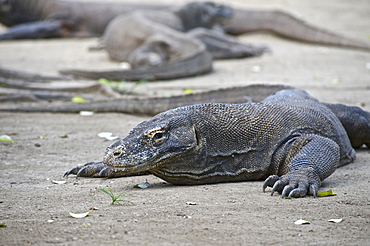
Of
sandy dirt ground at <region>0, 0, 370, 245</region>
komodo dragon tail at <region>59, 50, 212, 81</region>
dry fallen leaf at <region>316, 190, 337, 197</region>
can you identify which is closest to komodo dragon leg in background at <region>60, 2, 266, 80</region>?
komodo dragon tail at <region>59, 50, 212, 81</region>

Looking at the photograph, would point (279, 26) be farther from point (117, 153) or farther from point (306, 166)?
point (117, 153)

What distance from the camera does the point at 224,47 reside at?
38.4 feet

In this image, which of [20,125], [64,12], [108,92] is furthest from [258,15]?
[20,125]

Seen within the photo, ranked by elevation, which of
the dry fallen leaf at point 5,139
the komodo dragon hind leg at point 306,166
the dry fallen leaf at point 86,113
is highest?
the komodo dragon hind leg at point 306,166

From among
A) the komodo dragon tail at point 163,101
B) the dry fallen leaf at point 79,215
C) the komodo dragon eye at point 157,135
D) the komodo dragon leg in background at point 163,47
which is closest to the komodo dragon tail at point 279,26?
the komodo dragon leg in background at point 163,47

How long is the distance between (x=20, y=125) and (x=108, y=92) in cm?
189

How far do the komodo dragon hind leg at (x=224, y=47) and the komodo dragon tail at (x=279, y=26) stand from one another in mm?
1991

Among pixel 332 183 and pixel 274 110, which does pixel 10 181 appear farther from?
pixel 332 183

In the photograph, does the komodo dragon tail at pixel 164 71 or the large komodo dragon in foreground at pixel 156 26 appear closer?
the komodo dragon tail at pixel 164 71

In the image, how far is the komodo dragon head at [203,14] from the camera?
45.8ft

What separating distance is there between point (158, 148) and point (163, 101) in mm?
2641

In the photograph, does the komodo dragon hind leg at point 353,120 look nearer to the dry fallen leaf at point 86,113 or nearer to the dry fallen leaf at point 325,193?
the dry fallen leaf at point 325,193

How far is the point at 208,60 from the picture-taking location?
991cm

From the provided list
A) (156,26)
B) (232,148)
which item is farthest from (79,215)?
(156,26)
